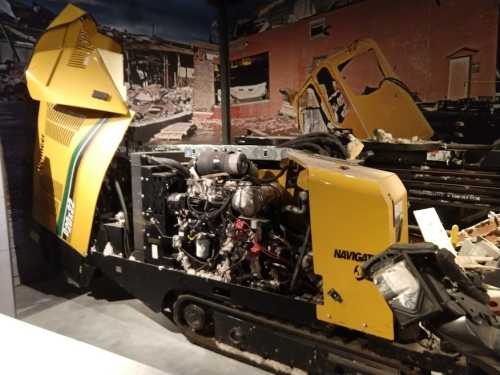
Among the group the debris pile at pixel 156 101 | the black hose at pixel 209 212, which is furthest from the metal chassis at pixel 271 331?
the debris pile at pixel 156 101

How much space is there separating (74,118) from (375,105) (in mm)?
3365

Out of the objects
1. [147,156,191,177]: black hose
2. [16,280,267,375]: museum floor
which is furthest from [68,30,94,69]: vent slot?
[16,280,267,375]: museum floor

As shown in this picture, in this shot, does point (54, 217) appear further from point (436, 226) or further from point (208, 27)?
point (208, 27)

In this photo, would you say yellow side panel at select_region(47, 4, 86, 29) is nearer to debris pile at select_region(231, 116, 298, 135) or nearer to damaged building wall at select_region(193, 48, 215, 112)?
Result: damaged building wall at select_region(193, 48, 215, 112)

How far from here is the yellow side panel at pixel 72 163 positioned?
3430 mm

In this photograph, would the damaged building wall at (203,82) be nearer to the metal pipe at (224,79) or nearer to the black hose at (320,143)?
the metal pipe at (224,79)

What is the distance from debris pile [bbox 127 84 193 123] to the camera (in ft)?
17.3

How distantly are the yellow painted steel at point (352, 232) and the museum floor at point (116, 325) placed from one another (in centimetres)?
88

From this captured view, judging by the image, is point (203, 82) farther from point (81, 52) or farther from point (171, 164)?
point (171, 164)

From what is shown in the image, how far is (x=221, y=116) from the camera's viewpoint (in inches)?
250

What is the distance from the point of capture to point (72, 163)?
354 cm

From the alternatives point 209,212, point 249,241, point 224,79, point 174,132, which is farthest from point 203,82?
point 249,241

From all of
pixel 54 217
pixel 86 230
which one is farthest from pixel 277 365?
pixel 54 217

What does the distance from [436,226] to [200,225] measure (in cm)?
156
